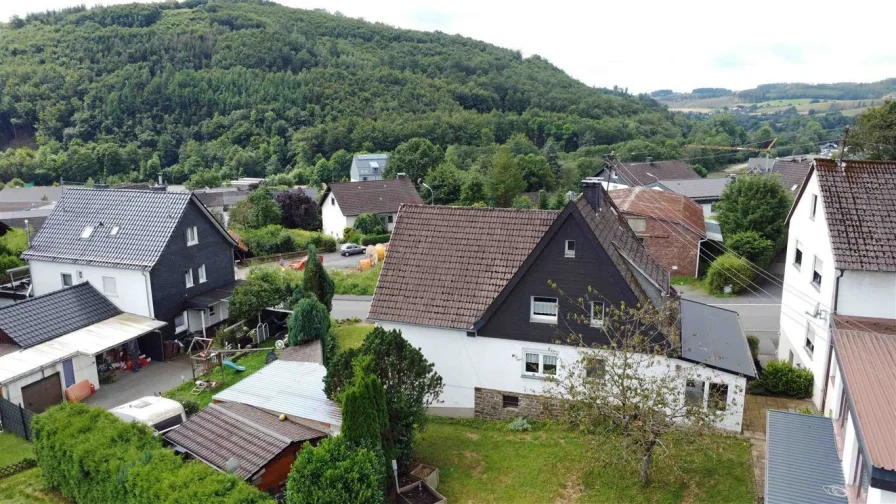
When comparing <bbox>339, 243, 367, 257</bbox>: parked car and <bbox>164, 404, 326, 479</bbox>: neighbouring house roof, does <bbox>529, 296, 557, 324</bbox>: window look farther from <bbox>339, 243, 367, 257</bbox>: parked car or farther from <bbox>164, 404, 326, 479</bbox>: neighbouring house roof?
<bbox>339, 243, 367, 257</bbox>: parked car

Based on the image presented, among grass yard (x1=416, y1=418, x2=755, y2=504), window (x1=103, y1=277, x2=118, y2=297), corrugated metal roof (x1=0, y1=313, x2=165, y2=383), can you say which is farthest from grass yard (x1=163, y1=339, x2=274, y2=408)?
grass yard (x1=416, y1=418, x2=755, y2=504)

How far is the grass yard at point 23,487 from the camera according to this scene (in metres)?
17.0

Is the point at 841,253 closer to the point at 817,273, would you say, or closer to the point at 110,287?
the point at 817,273

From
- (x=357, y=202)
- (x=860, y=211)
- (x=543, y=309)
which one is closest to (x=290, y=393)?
(x=543, y=309)

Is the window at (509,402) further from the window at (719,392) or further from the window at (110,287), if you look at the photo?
the window at (110,287)

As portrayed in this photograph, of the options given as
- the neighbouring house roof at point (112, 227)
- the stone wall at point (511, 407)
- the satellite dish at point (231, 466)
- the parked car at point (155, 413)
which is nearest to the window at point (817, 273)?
the stone wall at point (511, 407)

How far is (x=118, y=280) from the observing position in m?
29.0

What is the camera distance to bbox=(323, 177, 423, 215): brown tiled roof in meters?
64.3

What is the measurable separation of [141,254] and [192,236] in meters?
2.79

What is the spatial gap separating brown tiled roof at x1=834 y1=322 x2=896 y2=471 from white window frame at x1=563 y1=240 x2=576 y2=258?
757 centimetres

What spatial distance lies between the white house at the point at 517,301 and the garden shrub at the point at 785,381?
1789mm

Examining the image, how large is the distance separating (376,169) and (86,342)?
289 feet

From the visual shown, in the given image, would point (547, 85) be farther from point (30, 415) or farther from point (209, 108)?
point (30, 415)

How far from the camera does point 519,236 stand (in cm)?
2209
